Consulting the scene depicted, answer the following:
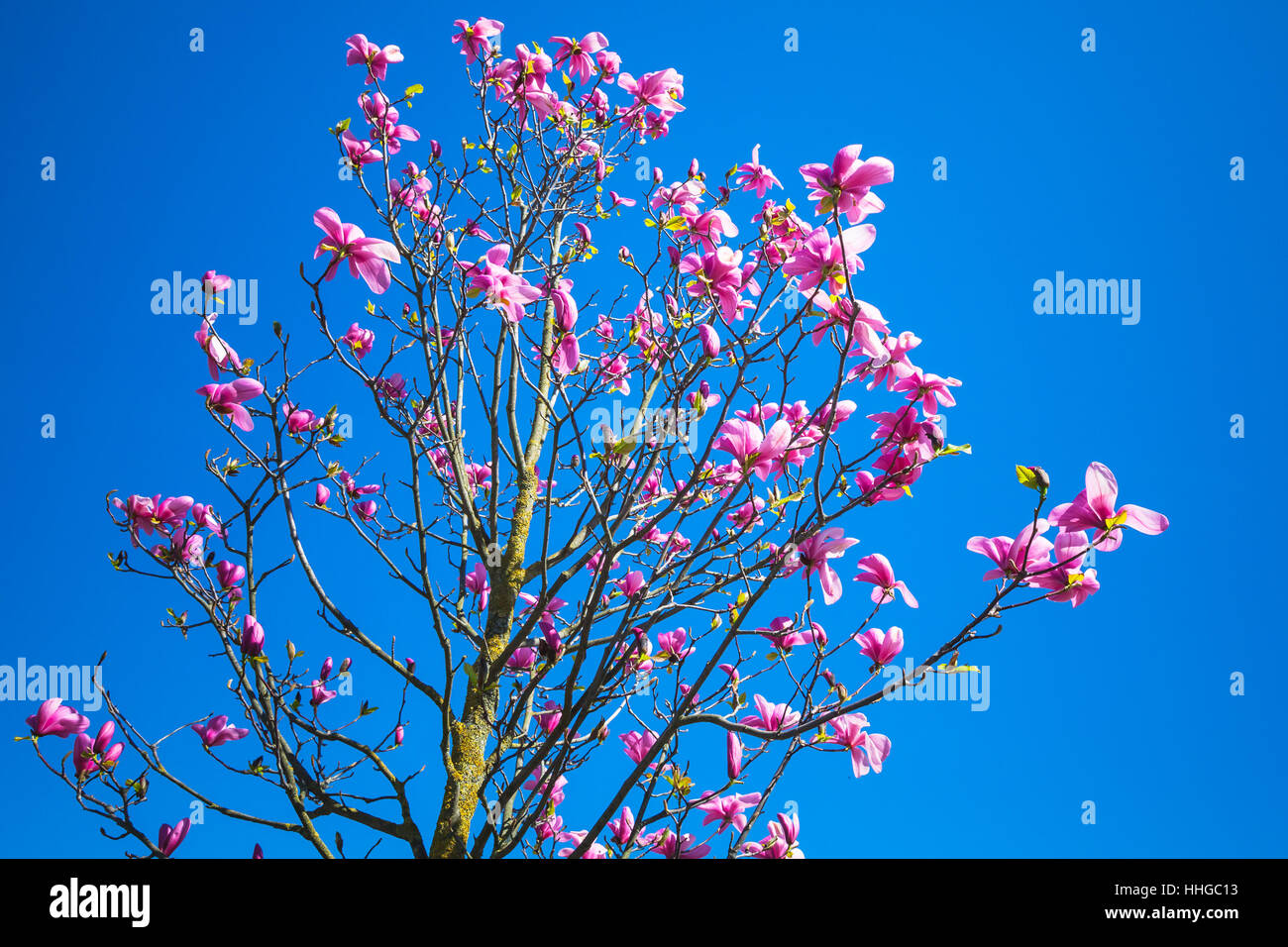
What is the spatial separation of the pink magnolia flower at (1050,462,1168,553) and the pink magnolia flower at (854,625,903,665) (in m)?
0.74

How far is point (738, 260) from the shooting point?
2633 mm

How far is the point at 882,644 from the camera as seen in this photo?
2668 millimetres

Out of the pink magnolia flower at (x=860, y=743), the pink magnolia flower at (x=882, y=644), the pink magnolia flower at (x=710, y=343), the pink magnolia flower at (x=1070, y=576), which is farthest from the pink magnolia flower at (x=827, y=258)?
the pink magnolia flower at (x=860, y=743)

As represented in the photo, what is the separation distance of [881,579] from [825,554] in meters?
0.25

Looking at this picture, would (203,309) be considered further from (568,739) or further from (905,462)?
(905,462)

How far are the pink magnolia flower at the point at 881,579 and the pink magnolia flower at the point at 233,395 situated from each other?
264cm

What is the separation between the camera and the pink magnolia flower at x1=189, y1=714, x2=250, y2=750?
347cm

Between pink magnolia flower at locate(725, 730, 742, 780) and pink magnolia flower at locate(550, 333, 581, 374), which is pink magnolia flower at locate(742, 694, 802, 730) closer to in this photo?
pink magnolia flower at locate(725, 730, 742, 780)

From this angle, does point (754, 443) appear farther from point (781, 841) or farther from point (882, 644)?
point (781, 841)

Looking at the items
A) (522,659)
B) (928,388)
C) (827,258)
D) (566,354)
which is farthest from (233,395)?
(928,388)

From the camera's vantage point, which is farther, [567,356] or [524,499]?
[524,499]
